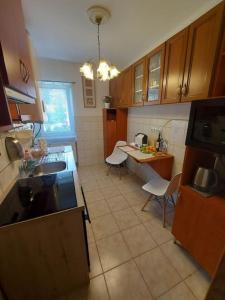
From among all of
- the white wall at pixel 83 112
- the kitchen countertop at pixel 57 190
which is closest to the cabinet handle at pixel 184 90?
the kitchen countertop at pixel 57 190

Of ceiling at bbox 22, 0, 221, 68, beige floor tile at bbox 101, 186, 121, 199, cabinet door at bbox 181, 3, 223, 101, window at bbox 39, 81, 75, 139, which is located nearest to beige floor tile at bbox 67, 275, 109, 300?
beige floor tile at bbox 101, 186, 121, 199

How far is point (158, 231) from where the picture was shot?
163 centimetres

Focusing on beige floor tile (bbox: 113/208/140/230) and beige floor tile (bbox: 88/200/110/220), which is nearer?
beige floor tile (bbox: 113/208/140/230)

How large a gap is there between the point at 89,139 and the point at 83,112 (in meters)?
0.66

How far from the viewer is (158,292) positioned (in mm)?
1093

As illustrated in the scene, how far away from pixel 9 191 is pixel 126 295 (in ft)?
4.05

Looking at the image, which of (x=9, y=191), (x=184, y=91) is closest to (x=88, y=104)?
(x=184, y=91)

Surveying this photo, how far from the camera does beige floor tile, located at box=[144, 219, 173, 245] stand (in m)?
1.53

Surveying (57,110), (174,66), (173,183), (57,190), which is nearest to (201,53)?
(174,66)

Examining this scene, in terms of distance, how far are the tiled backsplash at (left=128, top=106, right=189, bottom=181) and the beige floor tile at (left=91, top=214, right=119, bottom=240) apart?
1.12 metres

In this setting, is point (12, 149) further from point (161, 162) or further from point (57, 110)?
point (57, 110)

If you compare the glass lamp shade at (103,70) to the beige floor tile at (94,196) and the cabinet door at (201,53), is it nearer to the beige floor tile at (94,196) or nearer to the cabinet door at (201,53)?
the cabinet door at (201,53)

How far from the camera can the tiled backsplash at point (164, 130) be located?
1808mm

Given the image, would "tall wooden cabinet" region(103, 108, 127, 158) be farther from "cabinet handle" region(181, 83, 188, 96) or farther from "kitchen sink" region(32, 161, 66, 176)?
"cabinet handle" region(181, 83, 188, 96)
